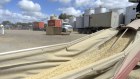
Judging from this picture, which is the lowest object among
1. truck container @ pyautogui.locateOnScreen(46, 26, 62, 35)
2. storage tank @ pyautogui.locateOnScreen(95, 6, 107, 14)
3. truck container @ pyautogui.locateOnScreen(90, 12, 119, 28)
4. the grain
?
truck container @ pyautogui.locateOnScreen(46, 26, 62, 35)

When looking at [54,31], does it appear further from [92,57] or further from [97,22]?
[92,57]

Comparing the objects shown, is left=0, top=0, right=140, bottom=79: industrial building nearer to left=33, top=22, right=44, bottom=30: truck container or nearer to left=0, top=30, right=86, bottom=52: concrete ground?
left=0, top=30, right=86, bottom=52: concrete ground

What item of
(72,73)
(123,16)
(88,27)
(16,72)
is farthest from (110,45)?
(88,27)

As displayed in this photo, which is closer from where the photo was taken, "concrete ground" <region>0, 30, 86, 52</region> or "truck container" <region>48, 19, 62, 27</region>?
"concrete ground" <region>0, 30, 86, 52</region>

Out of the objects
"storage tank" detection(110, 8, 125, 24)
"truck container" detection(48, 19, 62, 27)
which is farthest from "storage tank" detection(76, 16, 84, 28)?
"storage tank" detection(110, 8, 125, 24)

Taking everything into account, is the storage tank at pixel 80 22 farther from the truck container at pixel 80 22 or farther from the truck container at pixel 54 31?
the truck container at pixel 54 31

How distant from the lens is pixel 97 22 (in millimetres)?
54781

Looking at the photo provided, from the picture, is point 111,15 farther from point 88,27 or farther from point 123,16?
point 88,27

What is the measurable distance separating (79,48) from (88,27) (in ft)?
167

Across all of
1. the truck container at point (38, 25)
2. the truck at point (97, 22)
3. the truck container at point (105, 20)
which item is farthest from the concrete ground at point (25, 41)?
the truck container at point (38, 25)

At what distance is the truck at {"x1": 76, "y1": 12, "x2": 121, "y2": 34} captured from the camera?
49.6 metres

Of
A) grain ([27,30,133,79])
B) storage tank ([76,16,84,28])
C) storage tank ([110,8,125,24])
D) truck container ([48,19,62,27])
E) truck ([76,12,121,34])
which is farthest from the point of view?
truck container ([48,19,62,27])

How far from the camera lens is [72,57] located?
712 cm

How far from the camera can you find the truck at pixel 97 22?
4956 centimetres
